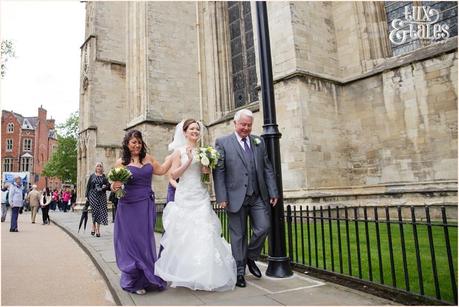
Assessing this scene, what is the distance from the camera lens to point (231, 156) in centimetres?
391

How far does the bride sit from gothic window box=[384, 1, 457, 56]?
9.71 meters

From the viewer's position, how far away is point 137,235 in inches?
152

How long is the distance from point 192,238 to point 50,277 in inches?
97.3

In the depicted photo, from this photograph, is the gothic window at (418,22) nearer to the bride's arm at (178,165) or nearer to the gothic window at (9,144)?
the bride's arm at (178,165)

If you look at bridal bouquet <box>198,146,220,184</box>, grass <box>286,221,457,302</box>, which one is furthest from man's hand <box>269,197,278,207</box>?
bridal bouquet <box>198,146,220,184</box>

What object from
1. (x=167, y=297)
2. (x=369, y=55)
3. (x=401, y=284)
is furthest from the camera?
(x=369, y=55)

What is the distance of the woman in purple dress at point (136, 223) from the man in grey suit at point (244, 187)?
2.49 feet

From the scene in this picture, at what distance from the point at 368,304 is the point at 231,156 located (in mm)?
1958

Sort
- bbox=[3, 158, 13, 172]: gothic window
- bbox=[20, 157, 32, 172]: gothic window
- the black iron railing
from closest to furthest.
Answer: the black iron railing → bbox=[3, 158, 13, 172]: gothic window → bbox=[20, 157, 32, 172]: gothic window

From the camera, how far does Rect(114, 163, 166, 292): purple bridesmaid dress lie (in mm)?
3684

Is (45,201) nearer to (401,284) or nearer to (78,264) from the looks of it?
(78,264)

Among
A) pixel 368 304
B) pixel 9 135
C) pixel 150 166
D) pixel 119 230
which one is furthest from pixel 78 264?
pixel 9 135

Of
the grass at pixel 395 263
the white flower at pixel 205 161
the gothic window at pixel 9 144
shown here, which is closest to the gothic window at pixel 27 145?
the gothic window at pixel 9 144

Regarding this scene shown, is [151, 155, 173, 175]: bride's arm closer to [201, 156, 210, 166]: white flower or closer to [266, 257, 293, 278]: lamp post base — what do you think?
[201, 156, 210, 166]: white flower
